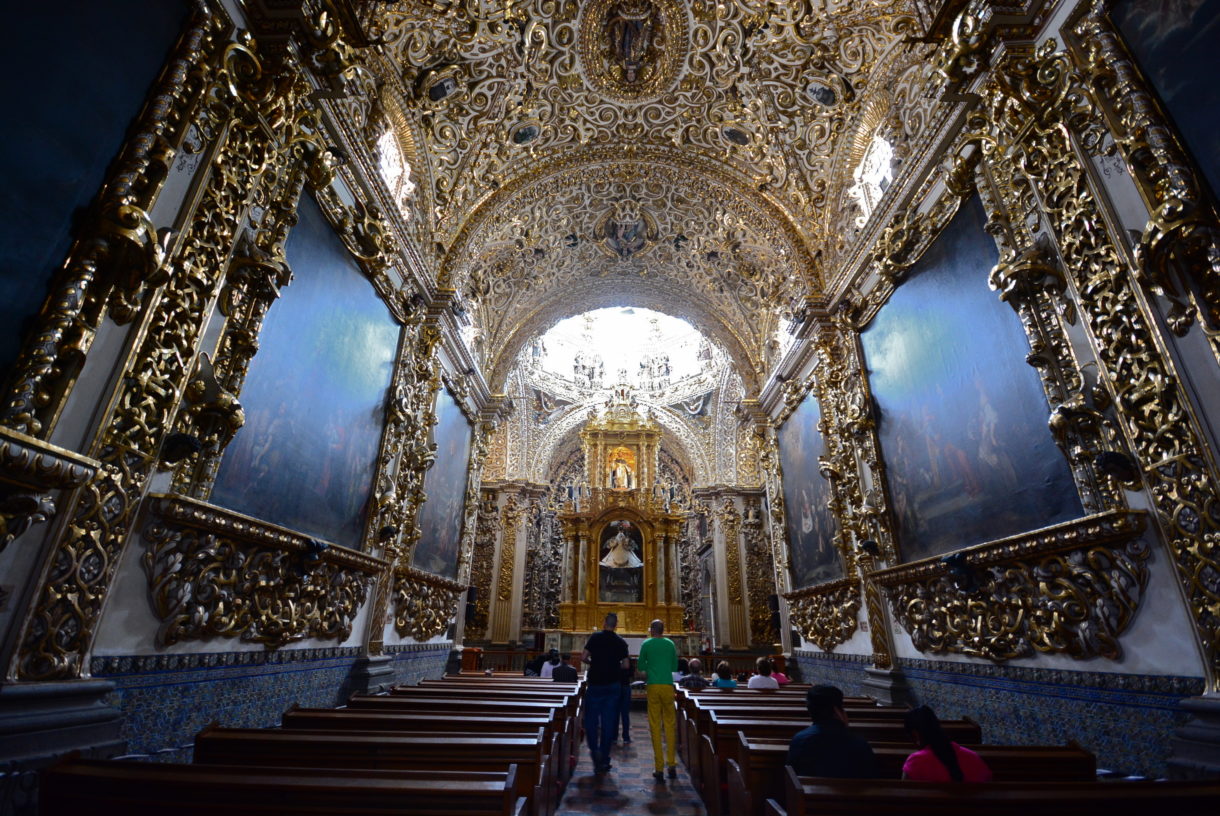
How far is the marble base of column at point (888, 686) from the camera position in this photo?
6.23 m

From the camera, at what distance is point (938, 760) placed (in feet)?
8.81

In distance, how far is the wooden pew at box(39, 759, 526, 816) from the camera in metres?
2.07

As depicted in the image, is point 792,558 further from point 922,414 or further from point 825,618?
point 922,414

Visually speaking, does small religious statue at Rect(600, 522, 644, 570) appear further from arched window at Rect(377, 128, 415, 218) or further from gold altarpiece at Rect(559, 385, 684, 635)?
arched window at Rect(377, 128, 415, 218)

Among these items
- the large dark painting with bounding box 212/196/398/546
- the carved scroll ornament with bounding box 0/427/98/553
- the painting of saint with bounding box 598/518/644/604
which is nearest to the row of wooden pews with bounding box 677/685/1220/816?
the carved scroll ornament with bounding box 0/427/98/553

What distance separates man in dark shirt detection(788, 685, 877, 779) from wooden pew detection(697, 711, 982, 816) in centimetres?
104

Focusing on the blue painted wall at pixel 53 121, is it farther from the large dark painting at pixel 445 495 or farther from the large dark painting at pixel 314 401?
the large dark painting at pixel 445 495

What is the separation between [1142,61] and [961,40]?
5.17ft

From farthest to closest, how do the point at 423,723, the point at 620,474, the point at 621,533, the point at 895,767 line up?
the point at 620,474 < the point at 621,533 < the point at 423,723 < the point at 895,767

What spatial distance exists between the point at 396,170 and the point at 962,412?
7.69m

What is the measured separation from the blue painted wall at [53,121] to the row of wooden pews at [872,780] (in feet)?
14.3

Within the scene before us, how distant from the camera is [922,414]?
6273 millimetres

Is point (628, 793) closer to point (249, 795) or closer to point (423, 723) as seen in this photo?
point (423, 723)

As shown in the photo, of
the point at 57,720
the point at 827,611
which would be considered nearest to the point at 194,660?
the point at 57,720
